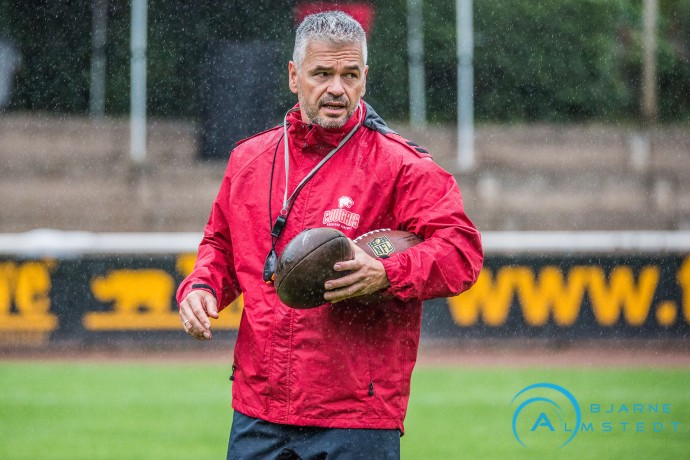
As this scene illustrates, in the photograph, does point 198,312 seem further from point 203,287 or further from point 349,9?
point 349,9

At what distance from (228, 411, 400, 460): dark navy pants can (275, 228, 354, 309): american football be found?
36cm

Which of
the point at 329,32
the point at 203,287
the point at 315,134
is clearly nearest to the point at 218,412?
the point at 203,287

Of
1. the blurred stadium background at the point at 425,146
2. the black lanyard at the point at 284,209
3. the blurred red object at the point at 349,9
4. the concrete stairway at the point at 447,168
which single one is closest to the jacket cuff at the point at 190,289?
the black lanyard at the point at 284,209

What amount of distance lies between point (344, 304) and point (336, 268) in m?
0.17

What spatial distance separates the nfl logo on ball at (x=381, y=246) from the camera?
287 cm

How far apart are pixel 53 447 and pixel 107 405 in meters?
1.63

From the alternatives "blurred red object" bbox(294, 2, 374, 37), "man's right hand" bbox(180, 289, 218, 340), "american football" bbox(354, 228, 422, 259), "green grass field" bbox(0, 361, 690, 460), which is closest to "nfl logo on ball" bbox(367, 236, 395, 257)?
"american football" bbox(354, 228, 422, 259)

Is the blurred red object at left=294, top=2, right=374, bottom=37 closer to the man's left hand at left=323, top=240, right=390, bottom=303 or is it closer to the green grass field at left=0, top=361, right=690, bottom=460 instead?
the green grass field at left=0, top=361, right=690, bottom=460

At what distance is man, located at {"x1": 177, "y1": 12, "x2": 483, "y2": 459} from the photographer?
2.85 metres

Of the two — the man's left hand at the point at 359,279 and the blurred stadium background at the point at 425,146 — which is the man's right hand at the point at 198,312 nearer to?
the man's left hand at the point at 359,279

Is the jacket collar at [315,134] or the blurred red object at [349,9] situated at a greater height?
the blurred red object at [349,9]

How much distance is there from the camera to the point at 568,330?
37.6ft

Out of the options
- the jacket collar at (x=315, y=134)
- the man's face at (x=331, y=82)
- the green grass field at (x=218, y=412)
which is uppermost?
the man's face at (x=331, y=82)

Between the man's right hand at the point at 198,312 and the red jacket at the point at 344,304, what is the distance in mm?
55
